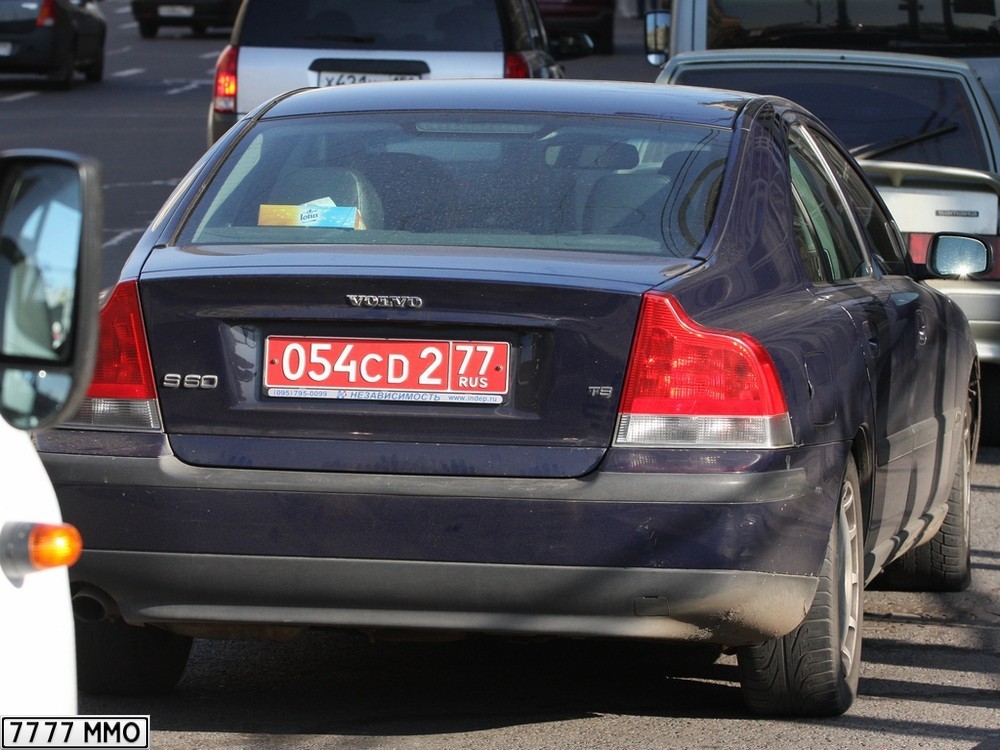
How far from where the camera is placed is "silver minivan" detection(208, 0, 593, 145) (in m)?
12.7

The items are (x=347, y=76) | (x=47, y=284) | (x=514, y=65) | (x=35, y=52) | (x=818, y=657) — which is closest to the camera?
(x=47, y=284)

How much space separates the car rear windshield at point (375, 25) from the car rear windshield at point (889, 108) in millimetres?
3482

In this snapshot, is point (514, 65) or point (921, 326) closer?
point (921, 326)

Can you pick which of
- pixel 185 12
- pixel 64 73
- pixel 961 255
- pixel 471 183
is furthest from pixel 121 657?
pixel 185 12

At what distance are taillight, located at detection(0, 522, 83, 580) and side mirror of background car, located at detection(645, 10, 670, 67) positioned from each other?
1089cm

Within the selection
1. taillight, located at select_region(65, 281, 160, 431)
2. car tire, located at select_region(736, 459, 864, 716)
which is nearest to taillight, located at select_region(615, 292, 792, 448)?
car tire, located at select_region(736, 459, 864, 716)

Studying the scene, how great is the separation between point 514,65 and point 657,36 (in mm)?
1281

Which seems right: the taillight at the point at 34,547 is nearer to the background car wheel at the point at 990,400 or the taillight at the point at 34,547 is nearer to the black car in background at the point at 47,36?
the background car wheel at the point at 990,400

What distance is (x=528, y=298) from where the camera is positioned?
432 cm

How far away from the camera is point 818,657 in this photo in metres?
4.68

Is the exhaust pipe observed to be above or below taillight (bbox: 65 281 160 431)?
below

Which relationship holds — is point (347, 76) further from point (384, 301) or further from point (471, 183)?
point (384, 301)

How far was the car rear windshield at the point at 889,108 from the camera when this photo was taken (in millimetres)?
9586

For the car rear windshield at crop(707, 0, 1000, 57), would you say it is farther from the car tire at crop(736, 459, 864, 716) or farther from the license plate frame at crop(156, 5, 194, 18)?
the license plate frame at crop(156, 5, 194, 18)
